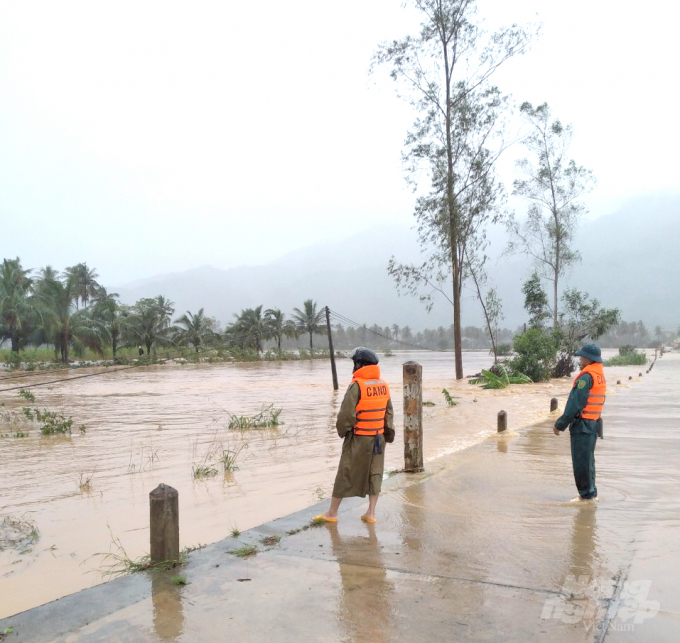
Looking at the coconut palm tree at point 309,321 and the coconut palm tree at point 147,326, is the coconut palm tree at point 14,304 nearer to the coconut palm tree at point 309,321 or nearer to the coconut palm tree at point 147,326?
the coconut palm tree at point 147,326

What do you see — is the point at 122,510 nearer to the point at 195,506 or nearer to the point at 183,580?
the point at 195,506

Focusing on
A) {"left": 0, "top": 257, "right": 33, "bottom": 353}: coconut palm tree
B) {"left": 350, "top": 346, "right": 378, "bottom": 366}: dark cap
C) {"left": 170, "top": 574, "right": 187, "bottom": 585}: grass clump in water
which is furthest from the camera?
{"left": 0, "top": 257, "right": 33, "bottom": 353}: coconut palm tree

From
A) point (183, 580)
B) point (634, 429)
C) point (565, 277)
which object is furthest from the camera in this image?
point (565, 277)

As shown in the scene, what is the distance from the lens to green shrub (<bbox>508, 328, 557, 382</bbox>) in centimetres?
2591

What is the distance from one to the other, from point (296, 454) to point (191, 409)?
9.24 meters

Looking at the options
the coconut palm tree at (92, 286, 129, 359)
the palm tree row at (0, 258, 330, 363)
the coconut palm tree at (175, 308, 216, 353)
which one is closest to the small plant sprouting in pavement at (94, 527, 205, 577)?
the palm tree row at (0, 258, 330, 363)

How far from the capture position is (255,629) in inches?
142

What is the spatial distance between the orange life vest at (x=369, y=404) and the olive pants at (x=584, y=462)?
207cm

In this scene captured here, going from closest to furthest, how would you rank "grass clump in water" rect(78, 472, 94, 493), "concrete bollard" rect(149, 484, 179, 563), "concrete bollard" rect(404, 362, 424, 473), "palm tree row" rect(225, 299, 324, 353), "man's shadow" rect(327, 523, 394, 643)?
"man's shadow" rect(327, 523, 394, 643) < "concrete bollard" rect(149, 484, 179, 563) < "concrete bollard" rect(404, 362, 424, 473) < "grass clump in water" rect(78, 472, 94, 493) < "palm tree row" rect(225, 299, 324, 353)

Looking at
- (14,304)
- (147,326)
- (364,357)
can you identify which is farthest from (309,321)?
(364,357)

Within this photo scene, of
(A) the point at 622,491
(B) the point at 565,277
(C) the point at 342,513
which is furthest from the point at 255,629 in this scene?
(B) the point at 565,277

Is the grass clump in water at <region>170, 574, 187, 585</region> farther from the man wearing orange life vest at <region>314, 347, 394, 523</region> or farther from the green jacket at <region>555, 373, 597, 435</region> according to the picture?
the green jacket at <region>555, 373, 597, 435</region>

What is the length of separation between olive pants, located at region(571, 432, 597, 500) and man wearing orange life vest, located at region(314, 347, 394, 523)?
208 centimetres

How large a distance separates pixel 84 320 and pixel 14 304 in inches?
213
